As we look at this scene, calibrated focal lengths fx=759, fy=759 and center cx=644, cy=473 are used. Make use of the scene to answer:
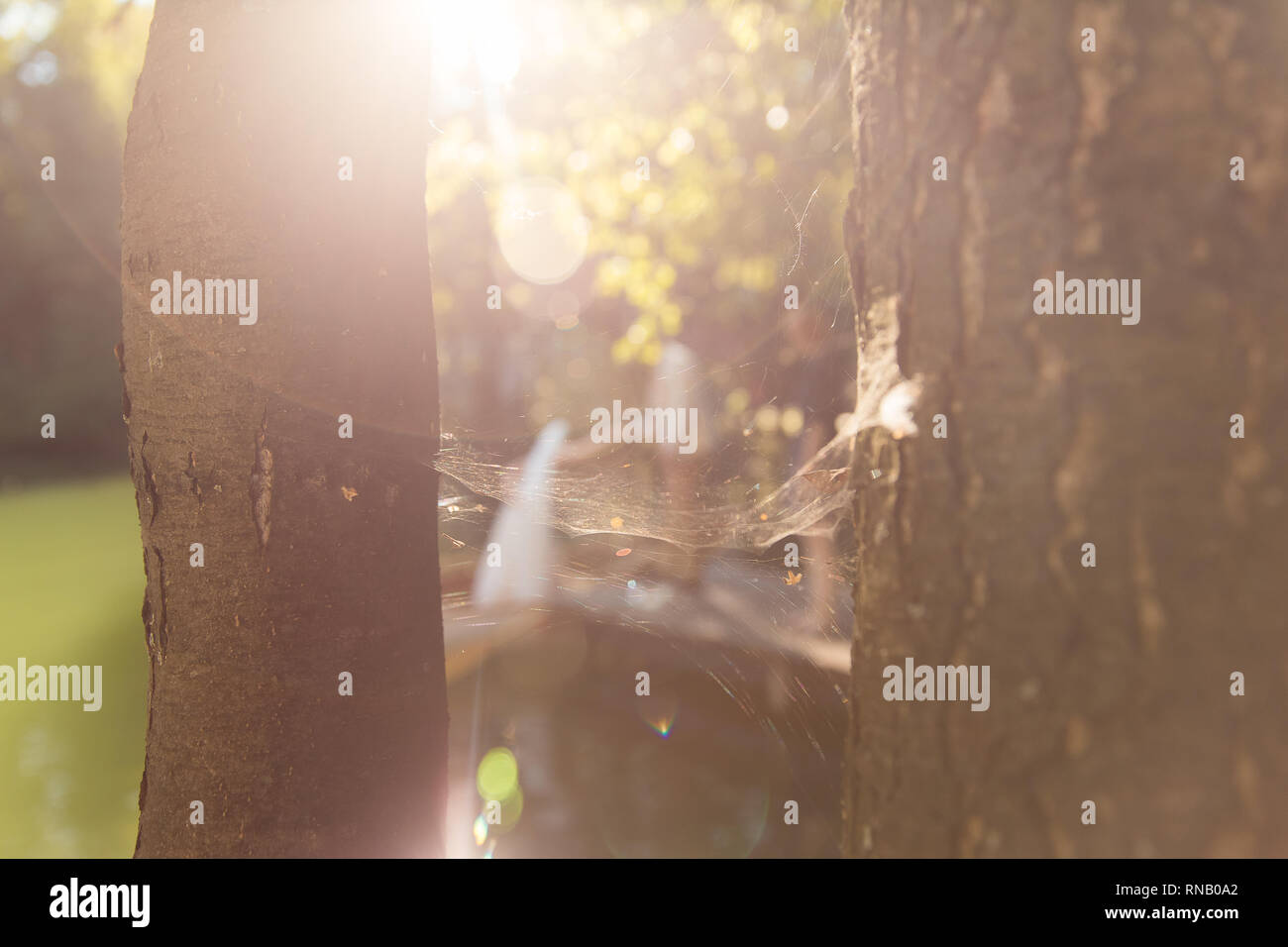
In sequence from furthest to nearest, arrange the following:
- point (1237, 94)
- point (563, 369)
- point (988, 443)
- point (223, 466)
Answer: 1. point (563, 369)
2. point (223, 466)
3. point (988, 443)
4. point (1237, 94)

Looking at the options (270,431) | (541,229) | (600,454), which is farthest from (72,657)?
(270,431)

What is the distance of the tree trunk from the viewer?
1.57 meters

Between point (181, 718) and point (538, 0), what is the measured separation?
5728 mm

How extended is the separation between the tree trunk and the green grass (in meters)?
4.10

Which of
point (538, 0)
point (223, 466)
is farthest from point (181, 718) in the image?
point (538, 0)

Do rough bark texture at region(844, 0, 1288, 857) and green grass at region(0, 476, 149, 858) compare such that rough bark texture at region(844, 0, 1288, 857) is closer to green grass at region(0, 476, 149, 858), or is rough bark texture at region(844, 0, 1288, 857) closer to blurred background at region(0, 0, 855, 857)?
blurred background at region(0, 0, 855, 857)

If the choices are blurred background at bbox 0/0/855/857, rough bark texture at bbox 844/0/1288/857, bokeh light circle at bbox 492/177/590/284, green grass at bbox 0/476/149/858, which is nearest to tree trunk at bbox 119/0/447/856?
blurred background at bbox 0/0/855/857

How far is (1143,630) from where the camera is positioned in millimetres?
893

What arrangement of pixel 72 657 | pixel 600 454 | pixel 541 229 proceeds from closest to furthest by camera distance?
pixel 600 454
pixel 72 657
pixel 541 229

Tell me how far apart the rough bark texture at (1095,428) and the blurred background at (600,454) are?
1.25 metres

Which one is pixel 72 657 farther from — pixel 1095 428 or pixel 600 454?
pixel 1095 428

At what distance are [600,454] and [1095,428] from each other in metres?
3.12

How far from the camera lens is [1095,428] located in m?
0.91
